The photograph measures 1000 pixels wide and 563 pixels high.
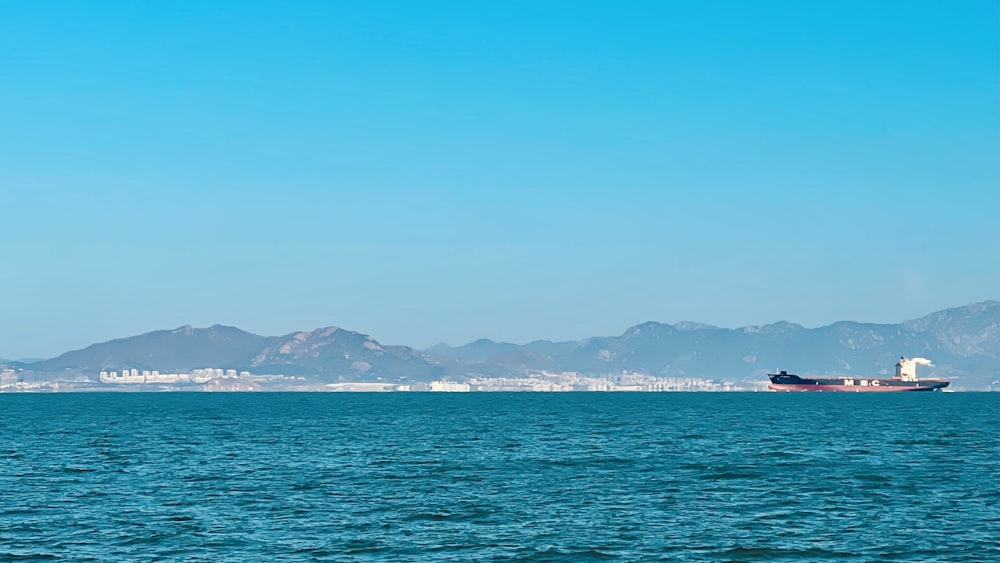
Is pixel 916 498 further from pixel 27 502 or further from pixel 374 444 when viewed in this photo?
pixel 374 444

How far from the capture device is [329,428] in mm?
144125

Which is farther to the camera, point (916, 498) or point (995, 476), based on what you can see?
point (995, 476)

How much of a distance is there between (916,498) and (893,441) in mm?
52620

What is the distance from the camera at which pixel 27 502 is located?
61.6 metres

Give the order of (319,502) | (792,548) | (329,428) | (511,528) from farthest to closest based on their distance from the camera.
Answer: (329,428) → (319,502) → (511,528) → (792,548)

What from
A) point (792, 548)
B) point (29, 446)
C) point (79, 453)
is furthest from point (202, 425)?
point (792, 548)

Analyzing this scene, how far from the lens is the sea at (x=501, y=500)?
4741cm

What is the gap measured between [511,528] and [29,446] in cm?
7301

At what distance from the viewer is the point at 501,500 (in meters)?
61.8

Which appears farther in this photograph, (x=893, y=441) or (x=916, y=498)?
(x=893, y=441)

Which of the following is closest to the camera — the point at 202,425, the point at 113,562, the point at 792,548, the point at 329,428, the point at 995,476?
the point at 113,562

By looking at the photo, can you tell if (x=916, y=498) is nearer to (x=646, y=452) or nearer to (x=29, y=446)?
(x=646, y=452)

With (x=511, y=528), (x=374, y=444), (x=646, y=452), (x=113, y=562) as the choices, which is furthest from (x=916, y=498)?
(x=374, y=444)

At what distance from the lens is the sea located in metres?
47.4
